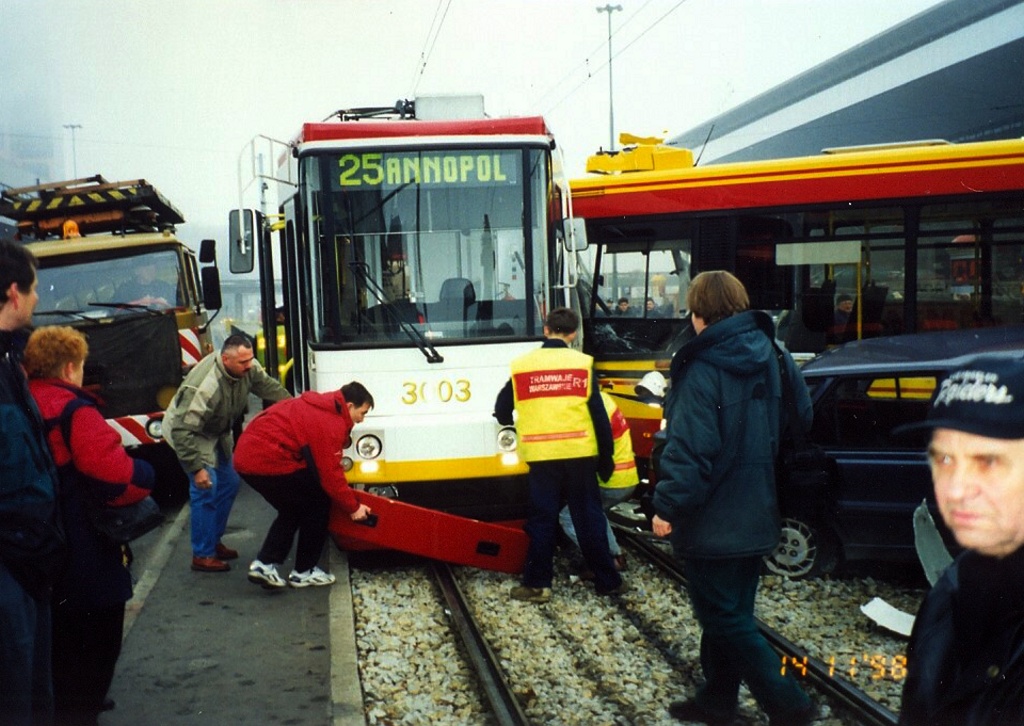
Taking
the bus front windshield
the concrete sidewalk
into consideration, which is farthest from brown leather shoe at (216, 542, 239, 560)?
the bus front windshield

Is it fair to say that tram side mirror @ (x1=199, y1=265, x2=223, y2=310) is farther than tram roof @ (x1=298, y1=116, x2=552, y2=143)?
Yes

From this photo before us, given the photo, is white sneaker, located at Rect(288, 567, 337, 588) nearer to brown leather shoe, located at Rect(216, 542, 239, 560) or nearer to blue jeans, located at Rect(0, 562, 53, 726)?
brown leather shoe, located at Rect(216, 542, 239, 560)

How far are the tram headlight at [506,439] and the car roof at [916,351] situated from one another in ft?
6.95

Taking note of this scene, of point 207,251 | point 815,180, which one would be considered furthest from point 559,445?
point 207,251

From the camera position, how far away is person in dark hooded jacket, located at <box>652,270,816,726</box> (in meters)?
4.32

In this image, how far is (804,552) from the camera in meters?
7.18

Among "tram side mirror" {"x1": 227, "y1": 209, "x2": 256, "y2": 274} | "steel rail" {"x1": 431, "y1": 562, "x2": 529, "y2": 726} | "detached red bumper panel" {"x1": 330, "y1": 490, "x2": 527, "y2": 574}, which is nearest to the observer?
"steel rail" {"x1": 431, "y1": 562, "x2": 529, "y2": 726}

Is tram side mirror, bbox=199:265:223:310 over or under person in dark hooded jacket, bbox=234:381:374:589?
over

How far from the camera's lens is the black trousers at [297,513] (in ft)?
23.1

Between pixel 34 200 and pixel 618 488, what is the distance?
815 centimetres

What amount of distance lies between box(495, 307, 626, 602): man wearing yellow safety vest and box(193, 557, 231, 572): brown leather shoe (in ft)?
7.47

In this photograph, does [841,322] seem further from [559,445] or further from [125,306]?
[125,306]

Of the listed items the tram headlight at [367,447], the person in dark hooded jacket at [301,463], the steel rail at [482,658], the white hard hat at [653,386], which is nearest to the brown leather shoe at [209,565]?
the person in dark hooded jacket at [301,463]

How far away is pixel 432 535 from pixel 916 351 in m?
3.50
